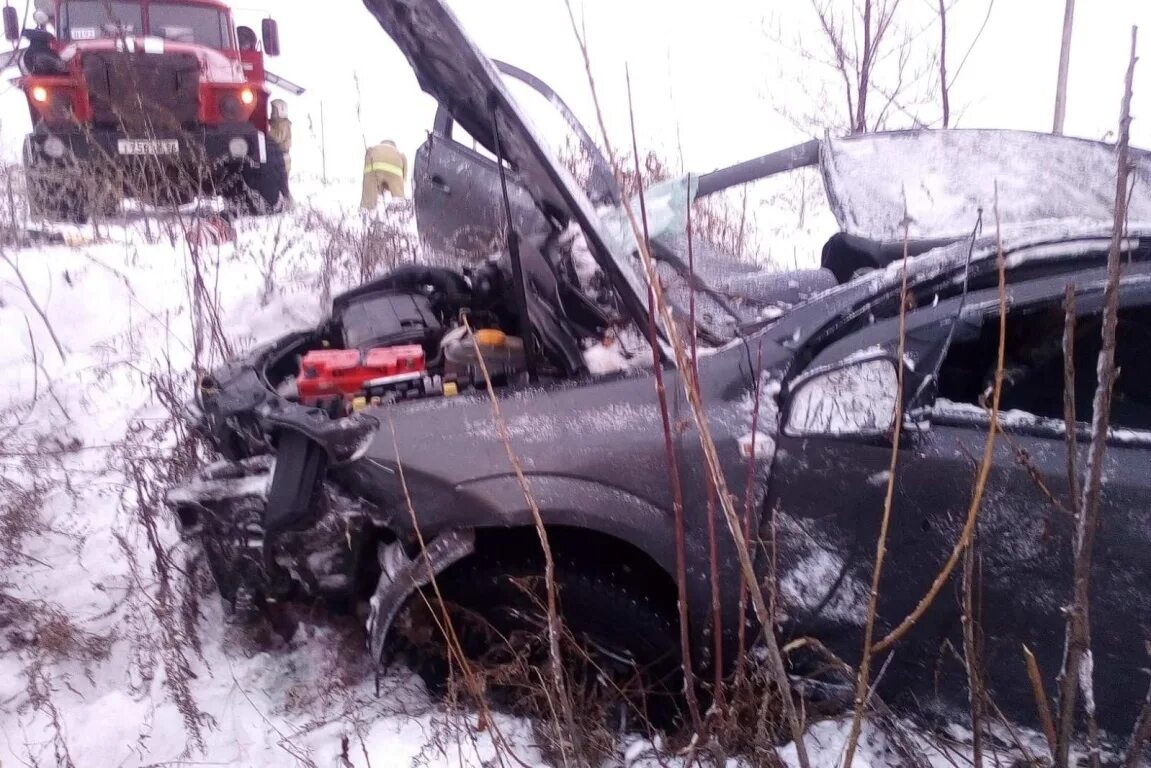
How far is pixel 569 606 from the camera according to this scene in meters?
2.01

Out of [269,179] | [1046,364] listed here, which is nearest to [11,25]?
[269,179]

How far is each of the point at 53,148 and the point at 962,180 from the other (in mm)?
6340

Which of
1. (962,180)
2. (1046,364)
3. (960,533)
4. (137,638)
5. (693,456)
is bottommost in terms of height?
(137,638)

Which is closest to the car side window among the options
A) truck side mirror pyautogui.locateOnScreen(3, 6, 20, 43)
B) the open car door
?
the open car door

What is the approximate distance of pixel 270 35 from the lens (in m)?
7.74

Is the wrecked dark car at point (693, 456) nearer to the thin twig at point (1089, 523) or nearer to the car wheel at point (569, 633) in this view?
the car wheel at point (569, 633)

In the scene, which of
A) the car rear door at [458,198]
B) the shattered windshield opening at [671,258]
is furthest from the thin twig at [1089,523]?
the car rear door at [458,198]

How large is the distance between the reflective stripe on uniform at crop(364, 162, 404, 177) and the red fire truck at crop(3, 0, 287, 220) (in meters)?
0.78

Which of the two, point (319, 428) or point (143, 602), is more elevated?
point (319, 428)

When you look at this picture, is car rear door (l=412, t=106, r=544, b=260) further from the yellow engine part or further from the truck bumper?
the truck bumper

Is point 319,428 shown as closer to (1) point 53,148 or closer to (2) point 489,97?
(2) point 489,97

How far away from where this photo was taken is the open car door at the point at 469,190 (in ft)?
10.1

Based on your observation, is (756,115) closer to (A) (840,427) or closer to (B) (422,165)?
(B) (422,165)

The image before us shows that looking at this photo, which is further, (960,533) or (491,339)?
(491,339)
